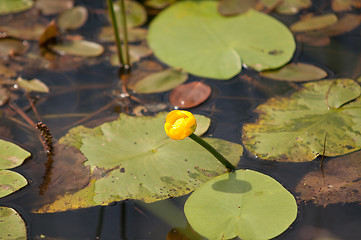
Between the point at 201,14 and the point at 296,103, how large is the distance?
91cm

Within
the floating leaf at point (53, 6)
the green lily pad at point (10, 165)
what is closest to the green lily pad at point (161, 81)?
the green lily pad at point (10, 165)

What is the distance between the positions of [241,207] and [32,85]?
133 centimetres

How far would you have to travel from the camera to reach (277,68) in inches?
82.7

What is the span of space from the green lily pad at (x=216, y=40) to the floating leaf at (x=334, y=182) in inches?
26.0

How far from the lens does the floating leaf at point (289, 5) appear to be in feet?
8.14

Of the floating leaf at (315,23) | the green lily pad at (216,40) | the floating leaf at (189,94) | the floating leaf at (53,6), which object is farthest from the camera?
the floating leaf at (53,6)

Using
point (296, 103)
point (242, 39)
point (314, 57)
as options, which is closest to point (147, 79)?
point (242, 39)

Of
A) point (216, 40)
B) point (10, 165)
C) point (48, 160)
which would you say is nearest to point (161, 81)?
point (216, 40)

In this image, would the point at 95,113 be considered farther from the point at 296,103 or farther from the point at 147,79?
the point at 296,103

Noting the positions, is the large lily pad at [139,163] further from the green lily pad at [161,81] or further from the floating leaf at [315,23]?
the floating leaf at [315,23]

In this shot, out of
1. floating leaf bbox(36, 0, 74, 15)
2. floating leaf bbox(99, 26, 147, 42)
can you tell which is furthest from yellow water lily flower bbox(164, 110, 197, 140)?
floating leaf bbox(36, 0, 74, 15)

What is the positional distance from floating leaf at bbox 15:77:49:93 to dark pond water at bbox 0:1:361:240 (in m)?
0.04

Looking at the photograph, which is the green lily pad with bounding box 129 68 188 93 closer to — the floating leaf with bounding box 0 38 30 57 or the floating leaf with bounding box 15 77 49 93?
the floating leaf with bounding box 15 77 49 93

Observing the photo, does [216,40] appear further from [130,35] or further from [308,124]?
[308,124]
